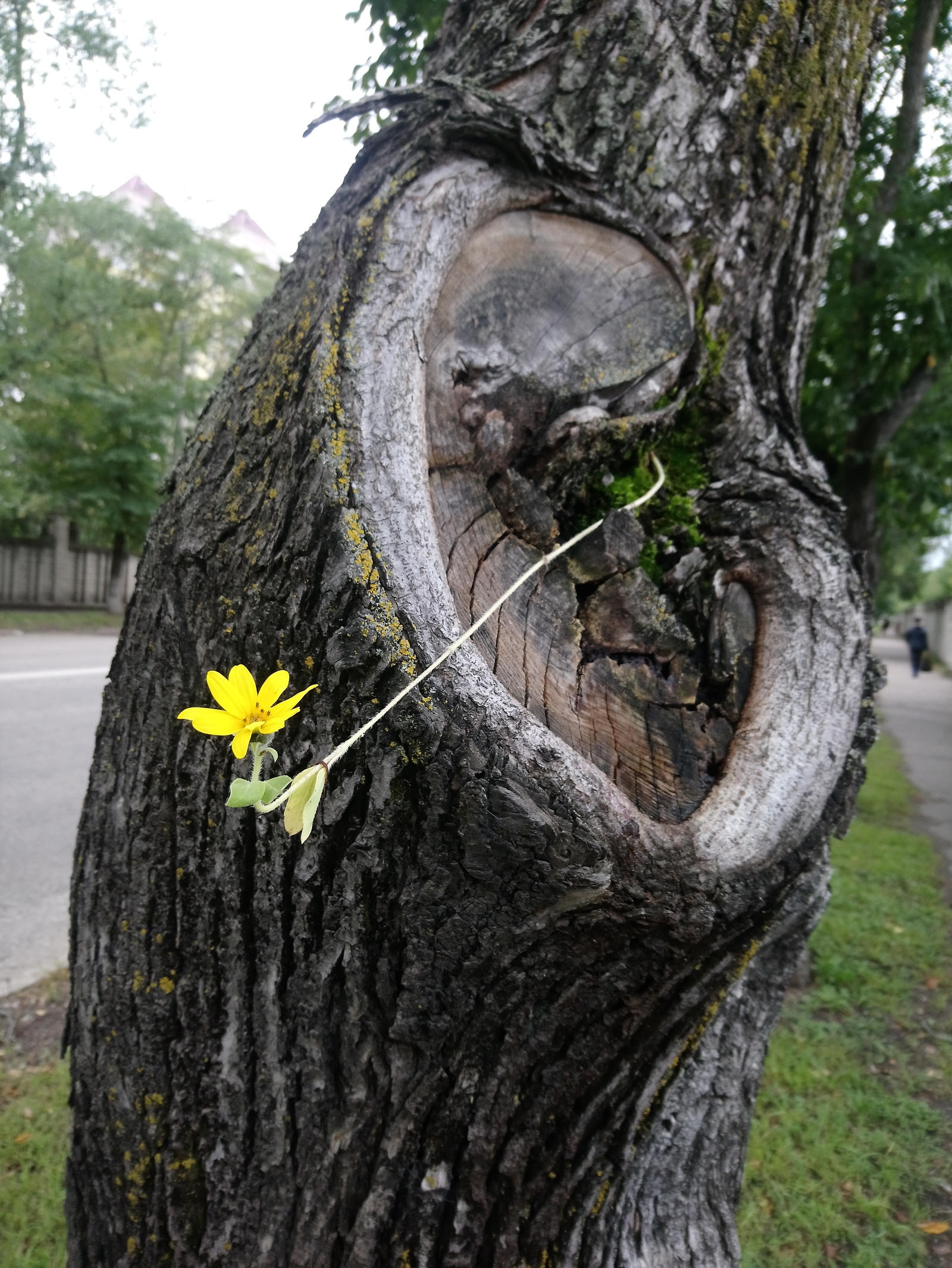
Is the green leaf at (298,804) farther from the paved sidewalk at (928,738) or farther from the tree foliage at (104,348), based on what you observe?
the tree foliage at (104,348)

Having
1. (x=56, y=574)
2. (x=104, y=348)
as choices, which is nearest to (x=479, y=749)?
(x=104, y=348)

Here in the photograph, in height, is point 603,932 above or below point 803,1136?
above

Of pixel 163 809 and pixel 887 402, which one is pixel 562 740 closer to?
pixel 163 809

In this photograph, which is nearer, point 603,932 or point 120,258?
point 603,932

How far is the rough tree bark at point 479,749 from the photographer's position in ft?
3.87

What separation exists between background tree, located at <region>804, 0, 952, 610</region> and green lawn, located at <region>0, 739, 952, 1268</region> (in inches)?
90.9

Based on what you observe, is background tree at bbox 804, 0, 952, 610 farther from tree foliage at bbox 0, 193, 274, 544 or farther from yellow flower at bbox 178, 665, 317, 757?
tree foliage at bbox 0, 193, 274, 544

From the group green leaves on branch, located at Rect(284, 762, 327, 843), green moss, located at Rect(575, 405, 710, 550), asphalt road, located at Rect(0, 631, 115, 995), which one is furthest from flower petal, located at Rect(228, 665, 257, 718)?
asphalt road, located at Rect(0, 631, 115, 995)

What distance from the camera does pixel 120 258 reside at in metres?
22.7

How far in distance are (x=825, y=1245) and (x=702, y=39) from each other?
3264mm

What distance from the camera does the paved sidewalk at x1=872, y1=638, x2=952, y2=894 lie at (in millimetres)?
7673

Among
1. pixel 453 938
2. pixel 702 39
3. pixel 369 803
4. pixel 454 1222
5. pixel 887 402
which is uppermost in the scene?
pixel 887 402

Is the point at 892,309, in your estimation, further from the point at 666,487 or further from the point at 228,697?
the point at 228,697

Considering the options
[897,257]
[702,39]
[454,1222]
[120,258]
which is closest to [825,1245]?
[454,1222]
